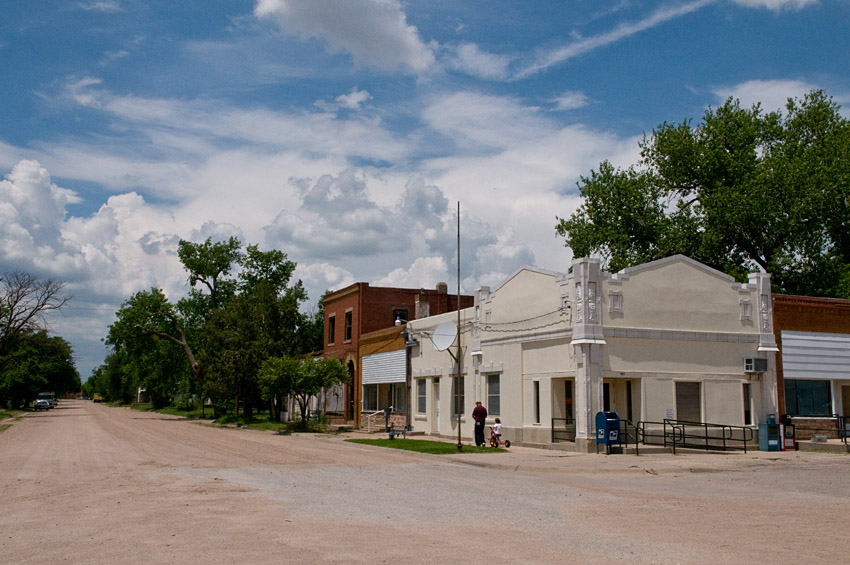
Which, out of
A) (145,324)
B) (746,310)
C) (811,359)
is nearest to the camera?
(746,310)

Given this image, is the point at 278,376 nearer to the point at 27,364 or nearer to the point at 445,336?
the point at 445,336

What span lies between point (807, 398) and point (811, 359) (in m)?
1.55

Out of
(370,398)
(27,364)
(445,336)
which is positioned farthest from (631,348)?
(27,364)

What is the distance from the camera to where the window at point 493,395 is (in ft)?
97.2

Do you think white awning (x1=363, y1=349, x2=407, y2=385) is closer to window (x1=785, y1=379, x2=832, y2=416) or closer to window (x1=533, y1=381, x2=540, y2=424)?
window (x1=533, y1=381, x2=540, y2=424)

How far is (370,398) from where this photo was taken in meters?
42.8

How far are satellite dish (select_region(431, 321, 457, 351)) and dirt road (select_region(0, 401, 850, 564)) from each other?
26.4ft

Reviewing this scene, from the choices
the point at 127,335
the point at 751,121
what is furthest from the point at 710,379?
the point at 127,335

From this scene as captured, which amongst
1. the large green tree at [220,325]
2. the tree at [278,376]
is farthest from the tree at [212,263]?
the tree at [278,376]

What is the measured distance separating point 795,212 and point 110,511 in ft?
122

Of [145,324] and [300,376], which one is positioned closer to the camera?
[300,376]

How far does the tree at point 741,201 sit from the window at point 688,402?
16.0 meters

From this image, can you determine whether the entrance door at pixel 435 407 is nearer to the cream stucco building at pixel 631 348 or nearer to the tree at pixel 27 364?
the cream stucco building at pixel 631 348

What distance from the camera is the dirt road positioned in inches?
346
